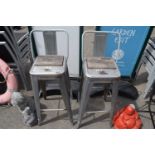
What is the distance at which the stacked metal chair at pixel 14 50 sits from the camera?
2.11m

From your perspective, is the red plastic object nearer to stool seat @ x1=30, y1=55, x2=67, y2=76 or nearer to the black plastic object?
the black plastic object

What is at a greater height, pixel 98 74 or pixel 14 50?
pixel 98 74

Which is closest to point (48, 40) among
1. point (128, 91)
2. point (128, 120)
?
point (128, 91)

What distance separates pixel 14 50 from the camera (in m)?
2.22

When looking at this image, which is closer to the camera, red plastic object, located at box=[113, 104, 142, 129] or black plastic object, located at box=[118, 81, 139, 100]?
red plastic object, located at box=[113, 104, 142, 129]


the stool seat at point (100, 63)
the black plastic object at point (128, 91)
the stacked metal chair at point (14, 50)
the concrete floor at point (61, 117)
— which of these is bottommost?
the concrete floor at point (61, 117)

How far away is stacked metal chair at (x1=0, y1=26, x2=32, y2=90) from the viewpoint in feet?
6.92

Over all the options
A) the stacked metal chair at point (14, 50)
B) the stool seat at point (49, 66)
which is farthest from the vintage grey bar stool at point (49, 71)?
the stacked metal chair at point (14, 50)

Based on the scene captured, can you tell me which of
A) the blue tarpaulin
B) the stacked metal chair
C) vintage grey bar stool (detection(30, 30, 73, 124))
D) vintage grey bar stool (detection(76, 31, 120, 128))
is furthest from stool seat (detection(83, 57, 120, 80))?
the stacked metal chair

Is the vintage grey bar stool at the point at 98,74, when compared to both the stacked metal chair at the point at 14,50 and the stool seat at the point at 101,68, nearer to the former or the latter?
the stool seat at the point at 101,68

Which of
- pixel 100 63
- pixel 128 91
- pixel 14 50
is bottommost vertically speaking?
pixel 128 91

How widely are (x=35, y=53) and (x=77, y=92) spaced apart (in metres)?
0.81

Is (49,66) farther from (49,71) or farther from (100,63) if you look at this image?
(100,63)

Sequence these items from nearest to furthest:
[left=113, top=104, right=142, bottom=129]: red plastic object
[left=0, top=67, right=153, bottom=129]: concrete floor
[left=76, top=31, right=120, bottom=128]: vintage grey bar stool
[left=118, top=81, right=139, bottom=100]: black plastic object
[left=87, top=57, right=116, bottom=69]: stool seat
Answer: [left=76, top=31, right=120, bottom=128]: vintage grey bar stool < [left=87, top=57, right=116, bottom=69]: stool seat < [left=113, top=104, right=142, bottom=129]: red plastic object < [left=0, top=67, right=153, bottom=129]: concrete floor < [left=118, top=81, right=139, bottom=100]: black plastic object
